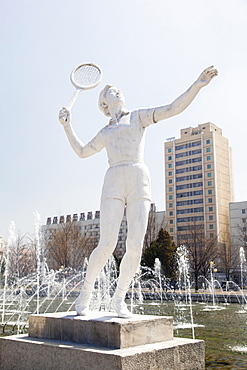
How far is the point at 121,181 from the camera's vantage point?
4922 mm

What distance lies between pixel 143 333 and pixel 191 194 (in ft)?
190

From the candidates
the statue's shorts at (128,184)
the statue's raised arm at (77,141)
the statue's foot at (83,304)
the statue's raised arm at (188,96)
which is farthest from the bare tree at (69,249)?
the statue's raised arm at (188,96)

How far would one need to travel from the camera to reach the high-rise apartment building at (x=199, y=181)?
58406 mm

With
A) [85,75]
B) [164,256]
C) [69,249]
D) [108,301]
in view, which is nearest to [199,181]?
[69,249]

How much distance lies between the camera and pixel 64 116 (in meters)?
5.59

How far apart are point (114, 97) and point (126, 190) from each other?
4.38 ft

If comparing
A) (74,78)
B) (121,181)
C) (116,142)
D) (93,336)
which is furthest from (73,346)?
(74,78)

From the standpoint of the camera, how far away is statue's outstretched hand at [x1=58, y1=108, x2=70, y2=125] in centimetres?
559

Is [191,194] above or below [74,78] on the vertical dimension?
above

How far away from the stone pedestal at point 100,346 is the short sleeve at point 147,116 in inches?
94.3

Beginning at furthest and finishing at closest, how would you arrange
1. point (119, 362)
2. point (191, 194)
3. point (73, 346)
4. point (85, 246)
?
point (191, 194) → point (85, 246) → point (73, 346) → point (119, 362)

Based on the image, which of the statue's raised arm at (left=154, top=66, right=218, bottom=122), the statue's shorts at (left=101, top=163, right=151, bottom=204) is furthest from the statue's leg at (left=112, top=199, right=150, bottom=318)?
the statue's raised arm at (left=154, top=66, right=218, bottom=122)

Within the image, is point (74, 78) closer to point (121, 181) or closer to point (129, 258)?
point (121, 181)

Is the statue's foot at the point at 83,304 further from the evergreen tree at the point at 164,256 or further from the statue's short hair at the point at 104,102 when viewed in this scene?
the evergreen tree at the point at 164,256
